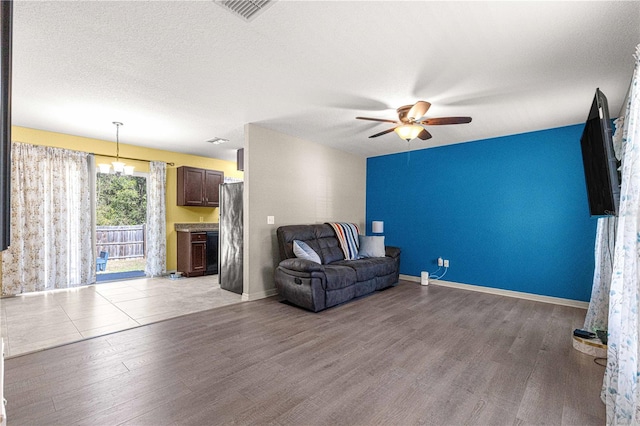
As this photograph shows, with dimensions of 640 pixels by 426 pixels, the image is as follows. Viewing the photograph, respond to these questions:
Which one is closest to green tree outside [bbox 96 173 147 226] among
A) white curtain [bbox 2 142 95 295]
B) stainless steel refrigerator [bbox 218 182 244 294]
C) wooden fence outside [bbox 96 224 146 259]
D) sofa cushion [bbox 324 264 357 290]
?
wooden fence outside [bbox 96 224 146 259]

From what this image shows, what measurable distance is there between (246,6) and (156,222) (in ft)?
17.1

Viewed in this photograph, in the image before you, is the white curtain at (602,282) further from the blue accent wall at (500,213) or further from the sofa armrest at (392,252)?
the sofa armrest at (392,252)

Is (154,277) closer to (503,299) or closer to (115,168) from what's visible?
(115,168)

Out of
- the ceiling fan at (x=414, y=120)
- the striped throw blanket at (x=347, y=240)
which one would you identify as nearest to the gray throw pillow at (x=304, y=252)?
the striped throw blanket at (x=347, y=240)

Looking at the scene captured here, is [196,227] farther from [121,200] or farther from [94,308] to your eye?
[94,308]

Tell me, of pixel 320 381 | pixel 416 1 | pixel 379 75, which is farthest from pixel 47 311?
pixel 416 1

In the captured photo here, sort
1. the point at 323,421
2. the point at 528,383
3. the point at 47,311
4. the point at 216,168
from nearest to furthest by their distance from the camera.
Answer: the point at 323,421 → the point at 528,383 → the point at 47,311 → the point at 216,168

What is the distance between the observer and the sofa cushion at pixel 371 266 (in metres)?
4.30

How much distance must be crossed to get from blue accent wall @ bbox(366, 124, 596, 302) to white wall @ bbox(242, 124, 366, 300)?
4.24 ft

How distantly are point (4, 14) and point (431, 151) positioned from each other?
5601 millimetres

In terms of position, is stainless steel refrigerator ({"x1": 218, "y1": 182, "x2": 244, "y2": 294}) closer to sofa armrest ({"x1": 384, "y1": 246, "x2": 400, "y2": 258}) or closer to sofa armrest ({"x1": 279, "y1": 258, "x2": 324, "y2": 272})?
sofa armrest ({"x1": 279, "y1": 258, "x2": 324, "y2": 272})

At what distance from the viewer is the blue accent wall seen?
4137 millimetres

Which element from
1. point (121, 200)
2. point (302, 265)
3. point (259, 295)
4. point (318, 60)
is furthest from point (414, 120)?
point (121, 200)

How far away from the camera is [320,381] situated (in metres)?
2.19
